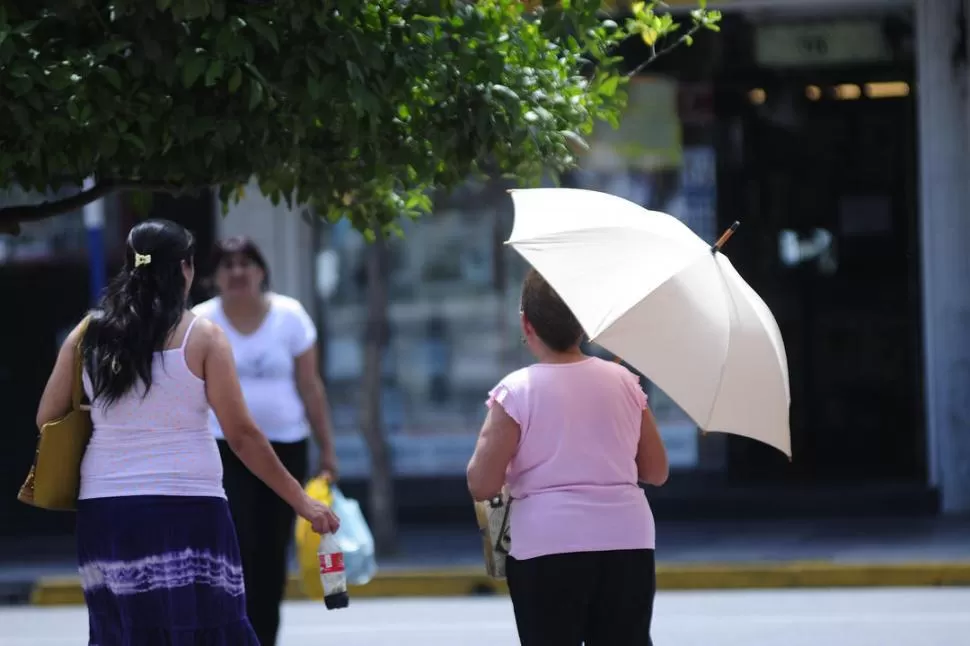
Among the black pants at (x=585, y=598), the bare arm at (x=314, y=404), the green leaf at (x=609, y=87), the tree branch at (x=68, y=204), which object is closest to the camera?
the black pants at (x=585, y=598)

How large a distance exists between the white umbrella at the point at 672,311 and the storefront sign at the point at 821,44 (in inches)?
388

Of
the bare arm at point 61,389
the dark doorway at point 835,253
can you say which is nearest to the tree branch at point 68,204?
the bare arm at point 61,389

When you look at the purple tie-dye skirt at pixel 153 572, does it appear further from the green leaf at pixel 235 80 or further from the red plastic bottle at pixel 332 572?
the green leaf at pixel 235 80

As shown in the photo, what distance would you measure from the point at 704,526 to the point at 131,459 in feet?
31.4

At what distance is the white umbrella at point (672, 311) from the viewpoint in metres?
4.83

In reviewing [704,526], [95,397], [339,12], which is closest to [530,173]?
[339,12]

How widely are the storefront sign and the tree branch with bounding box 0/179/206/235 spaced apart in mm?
9294

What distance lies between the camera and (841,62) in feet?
48.1

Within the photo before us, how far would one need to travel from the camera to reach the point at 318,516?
570 centimetres

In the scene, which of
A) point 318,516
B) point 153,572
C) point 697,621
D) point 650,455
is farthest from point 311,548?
point 697,621

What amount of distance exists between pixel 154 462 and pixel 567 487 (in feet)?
3.88

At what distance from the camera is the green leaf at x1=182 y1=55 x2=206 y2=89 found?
5.05 meters

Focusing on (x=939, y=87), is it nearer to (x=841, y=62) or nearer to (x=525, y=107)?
(x=841, y=62)

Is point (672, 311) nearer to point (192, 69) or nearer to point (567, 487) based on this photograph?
point (567, 487)
